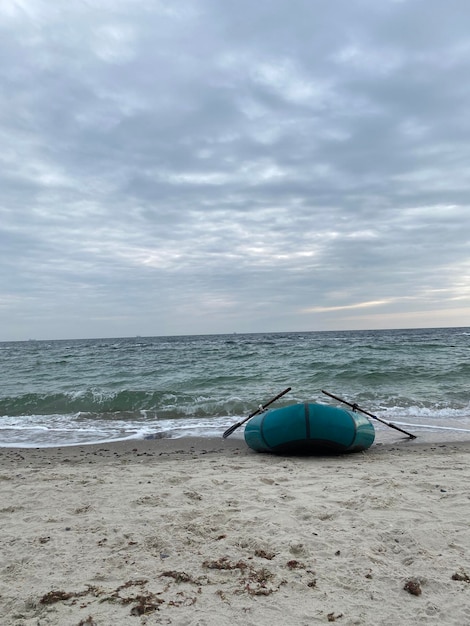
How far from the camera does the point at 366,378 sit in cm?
1484

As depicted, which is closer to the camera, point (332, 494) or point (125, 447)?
point (332, 494)

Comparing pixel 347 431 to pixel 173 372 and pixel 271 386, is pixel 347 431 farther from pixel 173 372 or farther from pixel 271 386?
pixel 173 372

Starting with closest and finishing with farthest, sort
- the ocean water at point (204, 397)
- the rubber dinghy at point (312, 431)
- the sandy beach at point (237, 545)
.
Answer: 1. the sandy beach at point (237, 545)
2. the rubber dinghy at point (312, 431)
3. the ocean water at point (204, 397)

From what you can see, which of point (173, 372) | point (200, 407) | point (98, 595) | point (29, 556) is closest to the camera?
point (98, 595)

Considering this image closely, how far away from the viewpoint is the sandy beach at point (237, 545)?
8.35ft

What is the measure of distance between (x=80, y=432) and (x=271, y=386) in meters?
6.43

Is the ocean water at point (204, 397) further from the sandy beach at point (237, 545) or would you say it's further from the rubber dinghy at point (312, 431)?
the sandy beach at point (237, 545)

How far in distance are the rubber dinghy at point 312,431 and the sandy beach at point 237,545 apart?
2.59 ft

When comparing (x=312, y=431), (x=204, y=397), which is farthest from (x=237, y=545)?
(x=204, y=397)

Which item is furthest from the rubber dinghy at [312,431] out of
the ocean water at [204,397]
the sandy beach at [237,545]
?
the ocean water at [204,397]

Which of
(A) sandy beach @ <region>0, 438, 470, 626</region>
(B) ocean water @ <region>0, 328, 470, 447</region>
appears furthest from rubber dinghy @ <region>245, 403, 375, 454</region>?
(B) ocean water @ <region>0, 328, 470, 447</region>

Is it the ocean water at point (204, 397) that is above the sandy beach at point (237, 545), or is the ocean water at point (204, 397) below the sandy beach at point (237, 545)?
below

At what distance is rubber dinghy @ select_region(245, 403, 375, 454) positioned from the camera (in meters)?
6.45

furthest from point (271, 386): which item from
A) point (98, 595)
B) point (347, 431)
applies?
point (98, 595)
